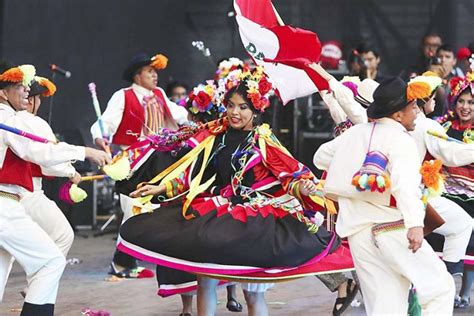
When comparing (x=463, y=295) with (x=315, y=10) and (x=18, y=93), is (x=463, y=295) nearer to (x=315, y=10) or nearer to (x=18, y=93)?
(x=18, y=93)

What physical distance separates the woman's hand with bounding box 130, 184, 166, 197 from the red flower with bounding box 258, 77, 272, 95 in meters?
0.85

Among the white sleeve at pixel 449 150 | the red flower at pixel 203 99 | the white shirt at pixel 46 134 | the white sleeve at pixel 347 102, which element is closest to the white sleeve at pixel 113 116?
the red flower at pixel 203 99

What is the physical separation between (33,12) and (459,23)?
4.89 m

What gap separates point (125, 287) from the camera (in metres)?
9.80

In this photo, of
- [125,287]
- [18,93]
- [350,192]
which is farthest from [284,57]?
[125,287]

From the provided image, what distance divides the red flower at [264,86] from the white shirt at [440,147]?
3.33ft

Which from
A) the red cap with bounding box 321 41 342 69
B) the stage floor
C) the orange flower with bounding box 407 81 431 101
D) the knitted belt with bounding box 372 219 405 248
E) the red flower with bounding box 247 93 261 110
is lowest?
the stage floor

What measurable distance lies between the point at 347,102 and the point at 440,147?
93cm

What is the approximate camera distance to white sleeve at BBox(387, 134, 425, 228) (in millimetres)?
5836

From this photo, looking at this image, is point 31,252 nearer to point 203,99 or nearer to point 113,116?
point 203,99

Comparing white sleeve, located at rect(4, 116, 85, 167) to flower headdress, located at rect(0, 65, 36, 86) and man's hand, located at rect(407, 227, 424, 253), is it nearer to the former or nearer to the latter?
flower headdress, located at rect(0, 65, 36, 86)

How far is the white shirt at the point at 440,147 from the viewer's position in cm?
757

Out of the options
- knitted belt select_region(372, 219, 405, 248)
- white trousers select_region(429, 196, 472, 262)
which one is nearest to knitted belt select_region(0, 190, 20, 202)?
knitted belt select_region(372, 219, 405, 248)

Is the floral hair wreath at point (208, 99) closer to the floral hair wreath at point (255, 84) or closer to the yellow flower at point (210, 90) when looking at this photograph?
the yellow flower at point (210, 90)
